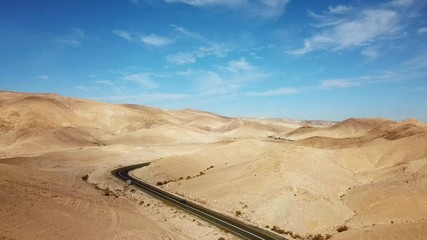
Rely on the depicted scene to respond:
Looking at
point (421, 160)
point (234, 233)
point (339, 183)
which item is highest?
point (421, 160)

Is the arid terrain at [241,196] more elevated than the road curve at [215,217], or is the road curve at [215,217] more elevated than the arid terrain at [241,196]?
the arid terrain at [241,196]

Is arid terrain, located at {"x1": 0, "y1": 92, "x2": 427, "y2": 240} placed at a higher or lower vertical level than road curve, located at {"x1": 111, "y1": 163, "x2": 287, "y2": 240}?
higher

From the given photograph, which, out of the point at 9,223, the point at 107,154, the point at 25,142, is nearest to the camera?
the point at 9,223

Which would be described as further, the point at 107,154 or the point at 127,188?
the point at 107,154

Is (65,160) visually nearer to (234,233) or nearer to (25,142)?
(25,142)

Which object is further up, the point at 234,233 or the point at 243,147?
the point at 243,147

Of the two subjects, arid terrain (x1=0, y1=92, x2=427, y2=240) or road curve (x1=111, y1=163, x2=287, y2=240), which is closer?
arid terrain (x1=0, y1=92, x2=427, y2=240)

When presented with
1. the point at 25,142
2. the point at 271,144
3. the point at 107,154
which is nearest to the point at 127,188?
the point at 107,154

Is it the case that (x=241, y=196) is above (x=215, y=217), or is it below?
above

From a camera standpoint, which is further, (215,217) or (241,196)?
(241,196)

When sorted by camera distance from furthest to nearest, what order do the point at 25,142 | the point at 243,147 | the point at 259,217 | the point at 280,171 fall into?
the point at 25,142 → the point at 243,147 → the point at 280,171 → the point at 259,217

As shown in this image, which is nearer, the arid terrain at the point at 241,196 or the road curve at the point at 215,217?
the arid terrain at the point at 241,196
